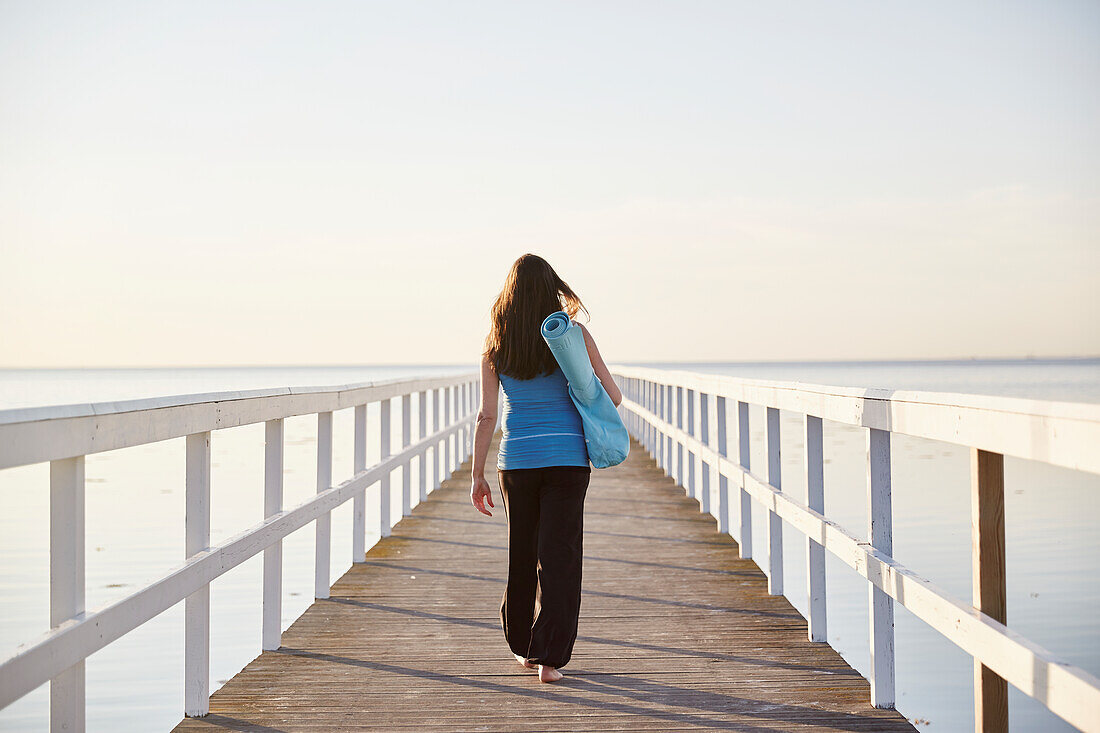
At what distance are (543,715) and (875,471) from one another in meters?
1.56

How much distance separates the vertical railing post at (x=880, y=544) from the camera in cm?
380

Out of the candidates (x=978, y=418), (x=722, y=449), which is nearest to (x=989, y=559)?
(x=978, y=418)

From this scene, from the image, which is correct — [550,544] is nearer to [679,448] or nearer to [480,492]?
[480,492]

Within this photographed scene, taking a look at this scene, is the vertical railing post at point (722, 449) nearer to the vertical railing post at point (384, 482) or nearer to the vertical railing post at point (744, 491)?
the vertical railing post at point (744, 491)

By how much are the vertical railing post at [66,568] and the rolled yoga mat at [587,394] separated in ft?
6.50

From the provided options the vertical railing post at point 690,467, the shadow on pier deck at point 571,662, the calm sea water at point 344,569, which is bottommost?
the calm sea water at point 344,569

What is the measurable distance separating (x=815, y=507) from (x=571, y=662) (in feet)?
4.37

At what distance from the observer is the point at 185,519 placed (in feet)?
12.2

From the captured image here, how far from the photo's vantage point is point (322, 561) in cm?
604

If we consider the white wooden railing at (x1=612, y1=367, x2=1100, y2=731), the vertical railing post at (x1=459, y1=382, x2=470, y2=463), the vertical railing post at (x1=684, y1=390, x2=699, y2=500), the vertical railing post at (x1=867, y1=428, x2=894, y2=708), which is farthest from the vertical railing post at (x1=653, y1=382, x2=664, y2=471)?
the vertical railing post at (x1=867, y1=428, x2=894, y2=708)

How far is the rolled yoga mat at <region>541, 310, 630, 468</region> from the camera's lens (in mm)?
4309

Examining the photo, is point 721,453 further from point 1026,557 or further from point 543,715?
point 1026,557

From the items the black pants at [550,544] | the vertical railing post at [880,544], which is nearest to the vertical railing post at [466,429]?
the black pants at [550,544]

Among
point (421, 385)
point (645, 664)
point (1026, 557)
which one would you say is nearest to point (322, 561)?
point (645, 664)
